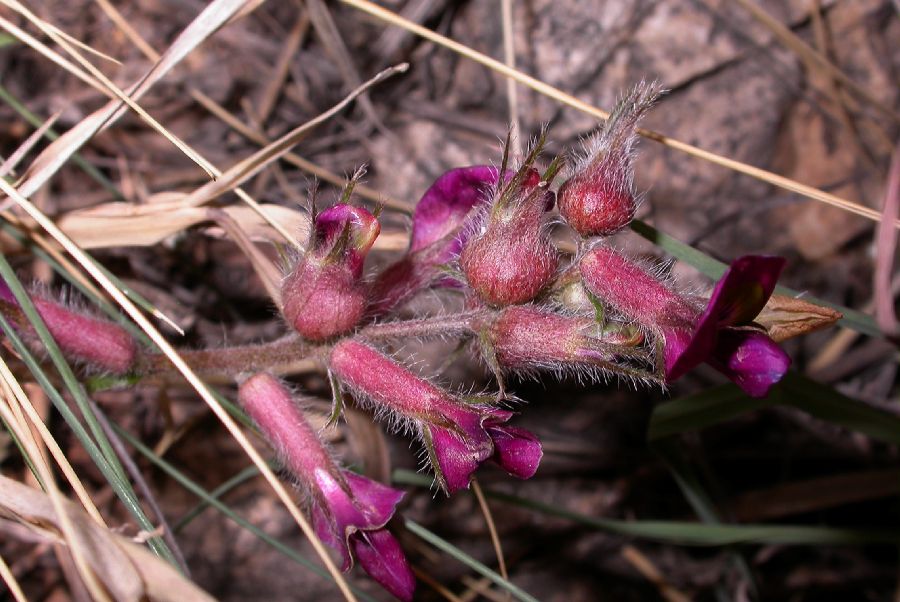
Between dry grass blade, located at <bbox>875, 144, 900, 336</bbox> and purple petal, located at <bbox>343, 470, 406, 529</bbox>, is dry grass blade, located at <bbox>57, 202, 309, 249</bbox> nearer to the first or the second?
purple petal, located at <bbox>343, 470, 406, 529</bbox>

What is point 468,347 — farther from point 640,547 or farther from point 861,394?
point 861,394

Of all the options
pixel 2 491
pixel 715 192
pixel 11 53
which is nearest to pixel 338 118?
pixel 11 53

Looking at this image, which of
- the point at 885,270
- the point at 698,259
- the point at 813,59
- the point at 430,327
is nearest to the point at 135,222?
the point at 430,327

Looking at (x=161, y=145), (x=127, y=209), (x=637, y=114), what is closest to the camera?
(x=637, y=114)

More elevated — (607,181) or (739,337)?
(607,181)

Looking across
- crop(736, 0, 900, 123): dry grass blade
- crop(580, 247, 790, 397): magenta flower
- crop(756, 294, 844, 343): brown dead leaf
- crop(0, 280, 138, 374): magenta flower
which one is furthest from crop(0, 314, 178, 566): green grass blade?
crop(736, 0, 900, 123): dry grass blade

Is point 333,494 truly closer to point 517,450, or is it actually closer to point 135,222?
point 517,450

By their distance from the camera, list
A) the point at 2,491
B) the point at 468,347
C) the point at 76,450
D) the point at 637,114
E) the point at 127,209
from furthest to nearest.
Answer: the point at 76,450, the point at 127,209, the point at 468,347, the point at 637,114, the point at 2,491
